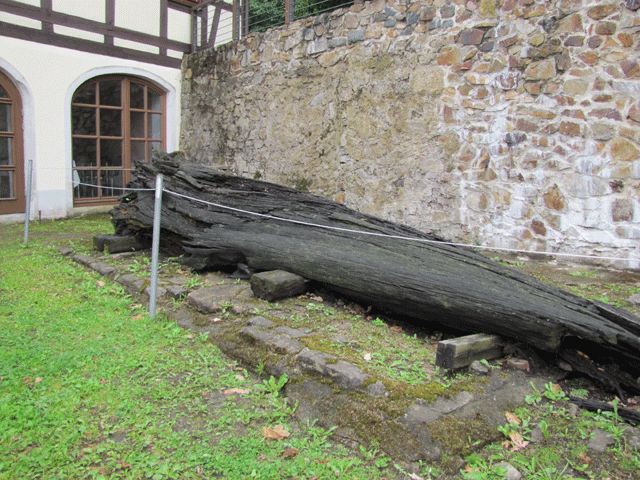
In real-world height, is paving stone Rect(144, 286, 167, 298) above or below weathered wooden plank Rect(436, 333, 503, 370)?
below

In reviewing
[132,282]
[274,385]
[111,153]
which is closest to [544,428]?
[274,385]

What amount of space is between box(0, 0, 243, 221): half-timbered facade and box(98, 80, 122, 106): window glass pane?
17 mm

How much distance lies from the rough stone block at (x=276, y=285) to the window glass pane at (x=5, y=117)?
6.52 metres

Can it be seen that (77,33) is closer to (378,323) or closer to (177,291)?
(177,291)

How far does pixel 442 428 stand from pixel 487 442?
8.6 inches

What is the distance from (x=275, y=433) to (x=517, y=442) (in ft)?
3.61

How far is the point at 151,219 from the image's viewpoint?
5371 mm

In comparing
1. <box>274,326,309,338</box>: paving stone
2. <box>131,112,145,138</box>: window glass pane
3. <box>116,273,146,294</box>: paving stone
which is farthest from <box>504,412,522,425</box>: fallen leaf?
<box>131,112,145,138</box>: window glass pane

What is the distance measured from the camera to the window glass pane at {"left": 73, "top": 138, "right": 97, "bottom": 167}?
9.24 metres

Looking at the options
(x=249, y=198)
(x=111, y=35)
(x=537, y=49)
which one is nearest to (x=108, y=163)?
(x=111, y=35)

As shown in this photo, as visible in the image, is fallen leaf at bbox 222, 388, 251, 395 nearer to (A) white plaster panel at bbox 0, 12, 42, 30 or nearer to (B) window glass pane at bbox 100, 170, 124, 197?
(B) window glass pane at bbox 100, 170, 124, 197

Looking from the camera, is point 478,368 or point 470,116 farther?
point 470,116

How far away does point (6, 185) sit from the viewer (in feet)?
27.8

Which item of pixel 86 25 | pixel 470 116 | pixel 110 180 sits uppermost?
pixel 86 25
